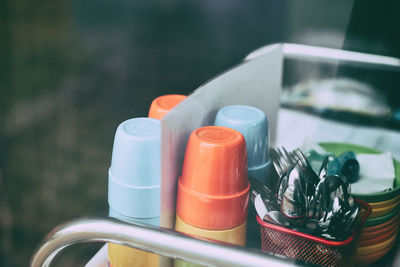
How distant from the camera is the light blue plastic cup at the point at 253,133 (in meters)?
0.55

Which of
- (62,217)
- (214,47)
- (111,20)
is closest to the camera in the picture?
(62,217)

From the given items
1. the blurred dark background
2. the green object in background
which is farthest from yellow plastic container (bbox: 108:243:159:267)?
the green object in background

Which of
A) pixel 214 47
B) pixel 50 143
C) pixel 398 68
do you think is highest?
pixel 398 68

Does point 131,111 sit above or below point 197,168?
below

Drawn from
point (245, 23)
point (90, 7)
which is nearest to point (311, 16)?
point (245, 23)

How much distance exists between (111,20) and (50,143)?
7.46 feet

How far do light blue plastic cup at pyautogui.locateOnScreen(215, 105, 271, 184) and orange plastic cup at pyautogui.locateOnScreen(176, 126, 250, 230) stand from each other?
66 millimetres

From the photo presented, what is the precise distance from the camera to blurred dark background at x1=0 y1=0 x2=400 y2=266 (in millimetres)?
1836

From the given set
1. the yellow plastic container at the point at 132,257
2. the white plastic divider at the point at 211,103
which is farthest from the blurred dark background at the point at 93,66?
the white plastic divider at the point at 211,103

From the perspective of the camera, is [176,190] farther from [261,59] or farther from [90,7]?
[90,7]

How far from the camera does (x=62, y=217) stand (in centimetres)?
186

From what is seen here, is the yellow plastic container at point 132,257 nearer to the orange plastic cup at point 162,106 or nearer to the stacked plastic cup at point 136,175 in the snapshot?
the stacked plastic cup at point 136,175

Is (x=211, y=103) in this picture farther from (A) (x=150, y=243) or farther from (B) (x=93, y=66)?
(B) (x=93, y=66)

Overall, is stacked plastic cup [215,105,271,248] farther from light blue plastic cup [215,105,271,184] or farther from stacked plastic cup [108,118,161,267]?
stacked plastic cup [108,118,161,267]
